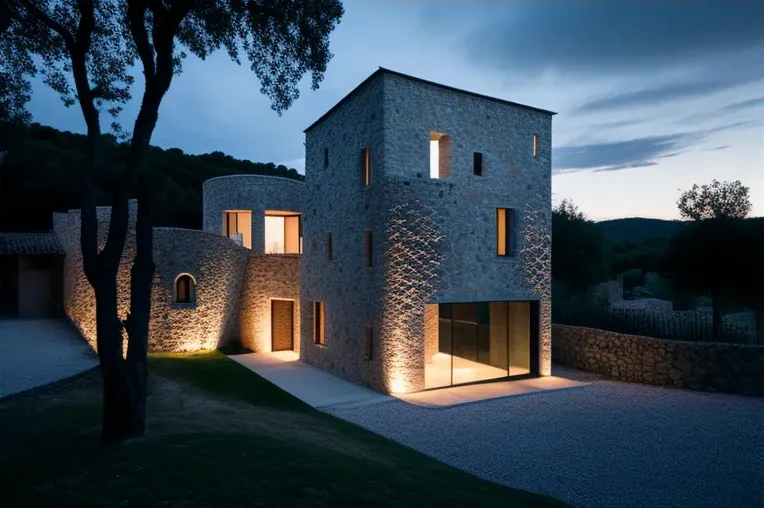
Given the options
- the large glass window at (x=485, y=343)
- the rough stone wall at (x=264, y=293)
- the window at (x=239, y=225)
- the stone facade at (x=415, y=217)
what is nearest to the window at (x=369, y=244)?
the stone facade at (x=415, y=217)

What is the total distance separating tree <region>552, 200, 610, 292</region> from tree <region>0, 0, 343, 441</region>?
22.4 metres

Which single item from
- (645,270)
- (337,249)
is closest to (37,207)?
(337,249)

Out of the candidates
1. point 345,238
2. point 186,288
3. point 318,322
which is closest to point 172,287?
point 186,288

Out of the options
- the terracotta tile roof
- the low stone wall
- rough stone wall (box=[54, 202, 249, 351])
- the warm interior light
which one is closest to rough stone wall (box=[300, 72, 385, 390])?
the warm interior light

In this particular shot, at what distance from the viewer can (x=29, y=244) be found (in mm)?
19188

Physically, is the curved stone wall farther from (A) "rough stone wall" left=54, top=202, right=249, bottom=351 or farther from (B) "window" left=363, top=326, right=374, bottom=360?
(B) "window" left=363, top=326, right=374, bottom=360

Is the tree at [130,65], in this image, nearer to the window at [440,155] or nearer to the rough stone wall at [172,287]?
the window at [440,155]

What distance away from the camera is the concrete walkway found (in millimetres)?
11289

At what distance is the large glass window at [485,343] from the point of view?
13848mm

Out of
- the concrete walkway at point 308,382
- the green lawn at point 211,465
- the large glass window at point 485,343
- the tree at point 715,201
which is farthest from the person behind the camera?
the tree at point 715,201

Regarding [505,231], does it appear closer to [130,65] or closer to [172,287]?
[130,65]

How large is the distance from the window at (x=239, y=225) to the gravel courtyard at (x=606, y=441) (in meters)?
15.0

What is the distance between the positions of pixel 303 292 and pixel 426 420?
828 centimetres

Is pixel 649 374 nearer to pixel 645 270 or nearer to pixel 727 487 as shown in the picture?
pixel 727 487
